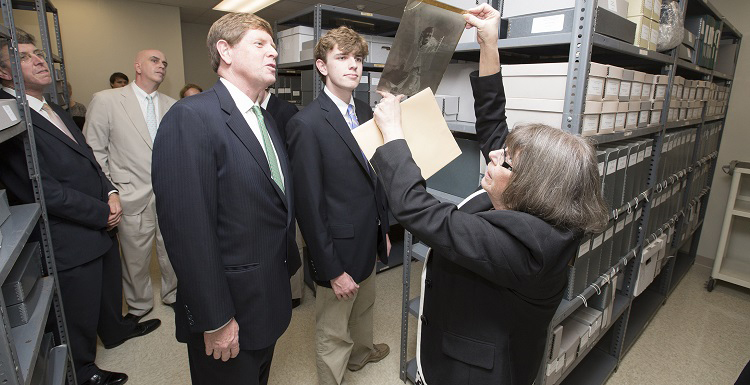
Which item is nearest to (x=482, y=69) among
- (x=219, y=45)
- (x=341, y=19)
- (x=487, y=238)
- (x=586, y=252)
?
(x=487, y=238)

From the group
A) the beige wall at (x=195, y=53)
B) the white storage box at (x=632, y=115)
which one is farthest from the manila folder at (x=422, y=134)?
the beige wall at (x=195, y=53)

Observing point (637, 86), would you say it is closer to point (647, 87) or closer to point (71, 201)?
point (647, 87)

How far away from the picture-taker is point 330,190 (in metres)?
1.66

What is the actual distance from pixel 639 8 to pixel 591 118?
0.63m

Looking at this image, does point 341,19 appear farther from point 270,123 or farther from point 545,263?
point 545,263

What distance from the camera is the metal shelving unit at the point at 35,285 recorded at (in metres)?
0.92

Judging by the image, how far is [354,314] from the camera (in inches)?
78.7

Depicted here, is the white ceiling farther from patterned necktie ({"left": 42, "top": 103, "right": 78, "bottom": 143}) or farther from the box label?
the box label

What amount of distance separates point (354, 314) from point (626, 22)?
175cm

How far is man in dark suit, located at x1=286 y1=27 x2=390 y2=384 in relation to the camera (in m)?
1.60

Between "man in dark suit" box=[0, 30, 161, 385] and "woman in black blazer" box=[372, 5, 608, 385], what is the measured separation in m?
1.56

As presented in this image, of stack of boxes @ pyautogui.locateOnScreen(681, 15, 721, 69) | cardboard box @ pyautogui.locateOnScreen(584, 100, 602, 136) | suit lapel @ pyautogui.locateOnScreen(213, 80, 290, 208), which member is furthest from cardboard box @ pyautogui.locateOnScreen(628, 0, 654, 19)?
suit lapel @ pyautogui.locateOnScreen(213, 80, 290, 208)

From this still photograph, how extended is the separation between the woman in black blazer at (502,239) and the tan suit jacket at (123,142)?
6.69 feet

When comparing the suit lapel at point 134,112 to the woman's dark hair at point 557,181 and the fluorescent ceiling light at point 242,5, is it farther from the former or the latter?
the fluorescent ceiling light at point 242,5
